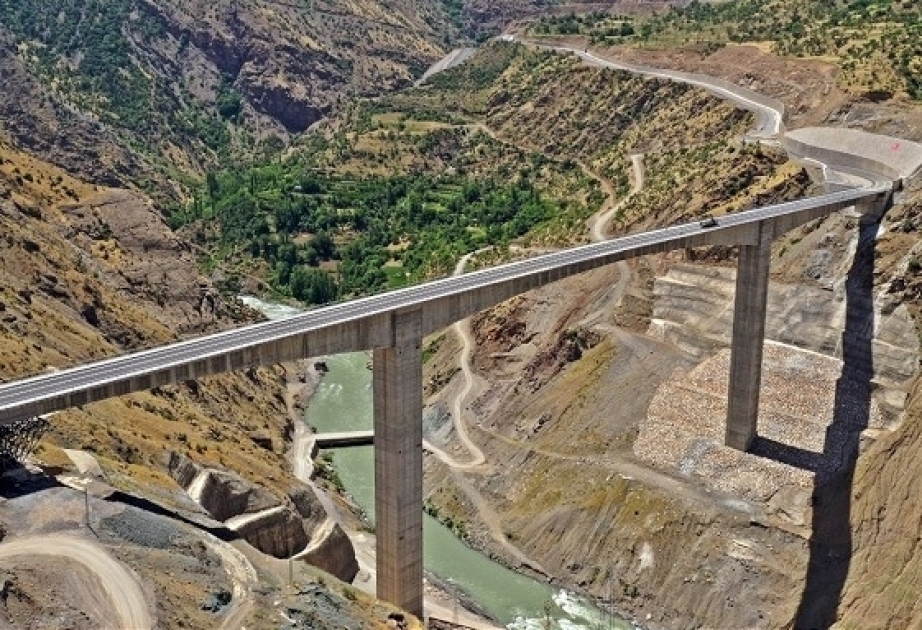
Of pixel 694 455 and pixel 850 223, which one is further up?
pixel 850 223

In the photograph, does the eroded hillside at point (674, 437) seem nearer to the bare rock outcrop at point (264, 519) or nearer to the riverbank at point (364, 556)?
the riverbank at point (364, 556)

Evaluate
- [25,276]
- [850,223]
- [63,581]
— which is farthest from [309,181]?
[63,581]

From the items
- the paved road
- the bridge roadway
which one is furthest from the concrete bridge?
the paved road

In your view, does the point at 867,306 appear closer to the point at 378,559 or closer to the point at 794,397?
the point at 794,397

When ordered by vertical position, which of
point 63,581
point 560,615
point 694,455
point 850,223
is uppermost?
point 850,223

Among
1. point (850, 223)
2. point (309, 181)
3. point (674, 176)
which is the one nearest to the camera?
point (850, 223)

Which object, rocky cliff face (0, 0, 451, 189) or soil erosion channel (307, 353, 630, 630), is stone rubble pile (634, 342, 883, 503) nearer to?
soil erosion channel (307, 353, 630, 630)

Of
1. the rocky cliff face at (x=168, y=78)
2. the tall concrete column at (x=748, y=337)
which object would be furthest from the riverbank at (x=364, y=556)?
the rocky cliff face at (x=168, y=78)
